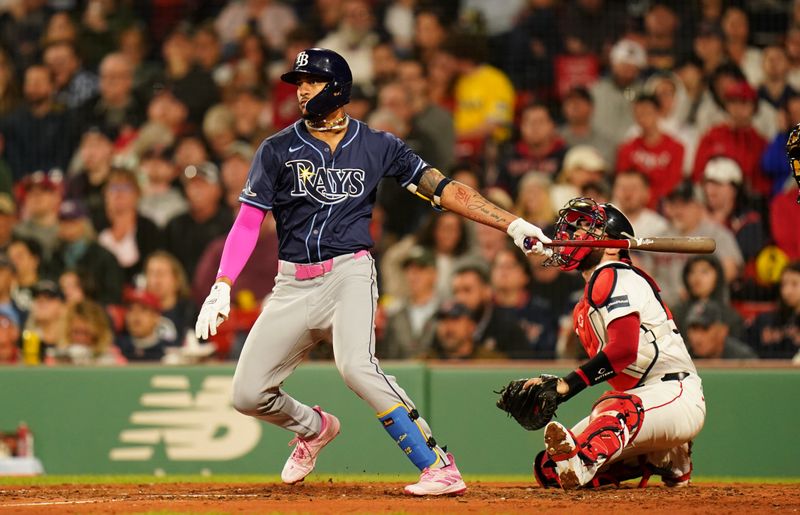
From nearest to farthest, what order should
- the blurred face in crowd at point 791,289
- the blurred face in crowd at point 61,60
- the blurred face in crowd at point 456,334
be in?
the blurred face in crowd at point 791,289 < the blurred face in crowd at point 456,334 < the blurred face in crowd at point 61,60

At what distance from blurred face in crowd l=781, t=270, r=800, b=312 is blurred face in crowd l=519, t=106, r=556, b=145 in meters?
2.62

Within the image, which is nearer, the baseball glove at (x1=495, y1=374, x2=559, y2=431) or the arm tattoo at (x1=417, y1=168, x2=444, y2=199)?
the baseball glove at (x1=495, y1=374, x2=559, y2=431)

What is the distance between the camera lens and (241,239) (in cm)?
625

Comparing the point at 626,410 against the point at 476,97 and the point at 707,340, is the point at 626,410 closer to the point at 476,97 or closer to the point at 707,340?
the point at 707,340

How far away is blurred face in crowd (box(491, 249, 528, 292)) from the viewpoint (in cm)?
1048

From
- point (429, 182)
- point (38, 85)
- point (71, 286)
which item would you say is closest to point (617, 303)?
point (429, 182)

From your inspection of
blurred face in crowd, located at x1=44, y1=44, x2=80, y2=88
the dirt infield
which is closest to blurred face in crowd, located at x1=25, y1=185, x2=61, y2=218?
blurred face in crowd, located at x1=44, y1=44, x2=80, y2=88

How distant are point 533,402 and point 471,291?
4290 mm

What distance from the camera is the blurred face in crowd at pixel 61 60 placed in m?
12.4

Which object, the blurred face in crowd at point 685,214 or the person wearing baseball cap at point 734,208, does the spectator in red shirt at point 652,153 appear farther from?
the person wearing baseball cap at point 734,208

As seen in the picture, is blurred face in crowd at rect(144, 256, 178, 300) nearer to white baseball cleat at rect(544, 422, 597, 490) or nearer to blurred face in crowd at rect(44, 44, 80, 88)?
blurred face in crowd at rect(44, 44, 80, 88)

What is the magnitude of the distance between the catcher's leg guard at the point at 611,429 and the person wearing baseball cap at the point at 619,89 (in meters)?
5.36

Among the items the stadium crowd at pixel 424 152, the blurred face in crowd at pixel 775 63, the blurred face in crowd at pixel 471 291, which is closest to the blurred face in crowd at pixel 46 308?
the stadium crowd at pixel 424 152

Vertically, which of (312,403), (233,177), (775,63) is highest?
(775,63)
